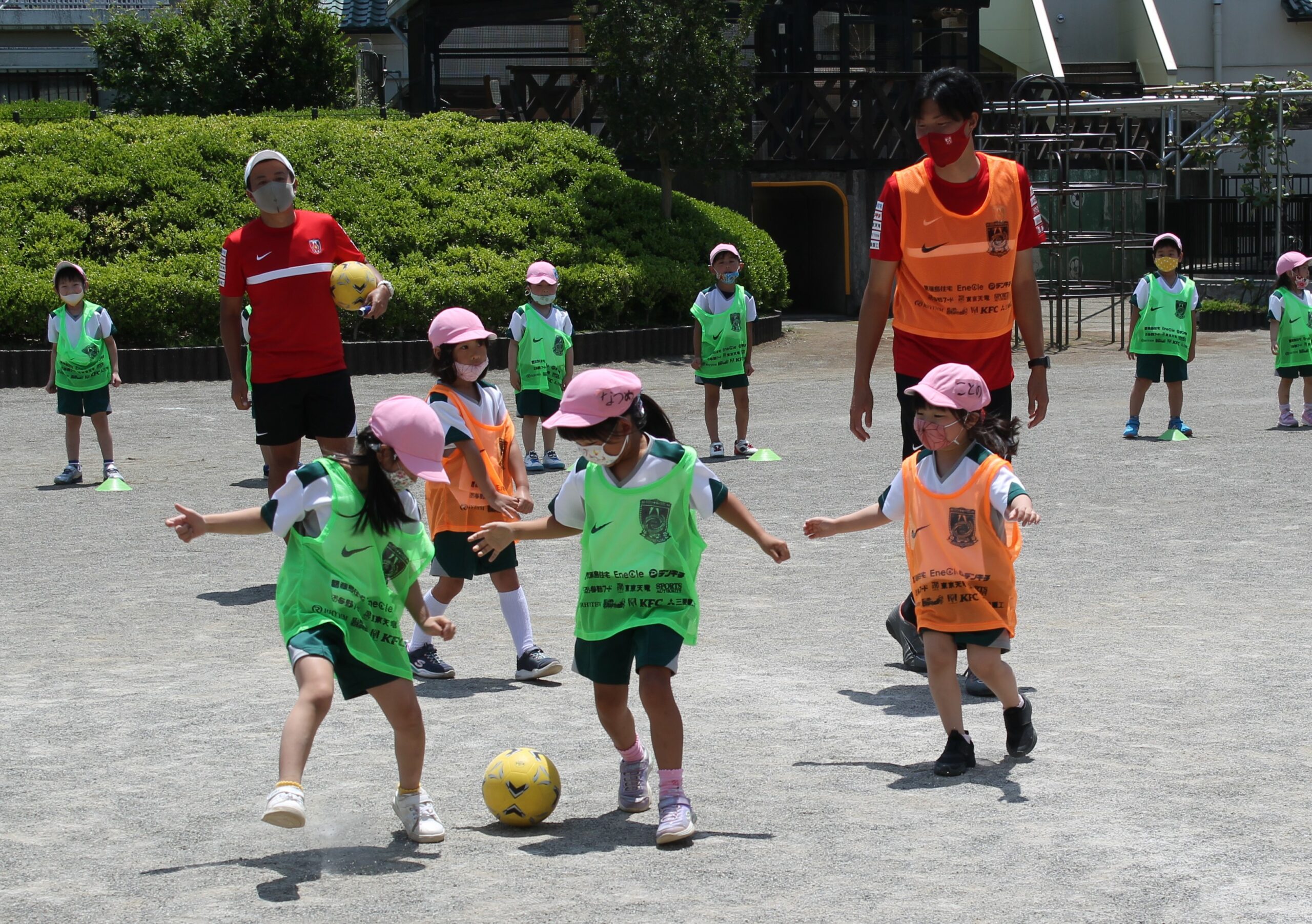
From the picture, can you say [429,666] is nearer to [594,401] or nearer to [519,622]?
[519,622]

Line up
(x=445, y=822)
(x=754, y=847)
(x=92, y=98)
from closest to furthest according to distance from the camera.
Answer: (x=754, y=847) → (x=445, y=822) → (x=92, y=98)

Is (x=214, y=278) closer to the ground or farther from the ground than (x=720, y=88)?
closer to the ground

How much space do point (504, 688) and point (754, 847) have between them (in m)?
2.13

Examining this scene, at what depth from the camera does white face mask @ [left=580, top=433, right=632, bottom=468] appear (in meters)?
4.87

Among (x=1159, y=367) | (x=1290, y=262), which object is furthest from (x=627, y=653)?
(x=1290, y=262)

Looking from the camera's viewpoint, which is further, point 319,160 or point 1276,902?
point 319,160

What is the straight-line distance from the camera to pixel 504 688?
6520mm

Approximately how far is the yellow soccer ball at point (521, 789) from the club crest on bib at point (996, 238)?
2.84 m

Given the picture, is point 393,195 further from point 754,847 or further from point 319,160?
point 754,847

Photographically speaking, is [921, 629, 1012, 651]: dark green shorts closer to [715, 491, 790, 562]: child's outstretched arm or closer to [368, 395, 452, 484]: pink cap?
[715, 491, 790, 562]: child's outstretched arm

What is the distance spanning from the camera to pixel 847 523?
5.39m

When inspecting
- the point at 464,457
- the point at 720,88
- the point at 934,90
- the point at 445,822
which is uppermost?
the point at 720,88

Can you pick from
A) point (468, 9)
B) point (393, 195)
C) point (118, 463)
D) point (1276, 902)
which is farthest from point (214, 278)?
point (1276, 902)

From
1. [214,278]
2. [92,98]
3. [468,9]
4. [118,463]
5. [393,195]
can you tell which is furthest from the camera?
[92,98]
